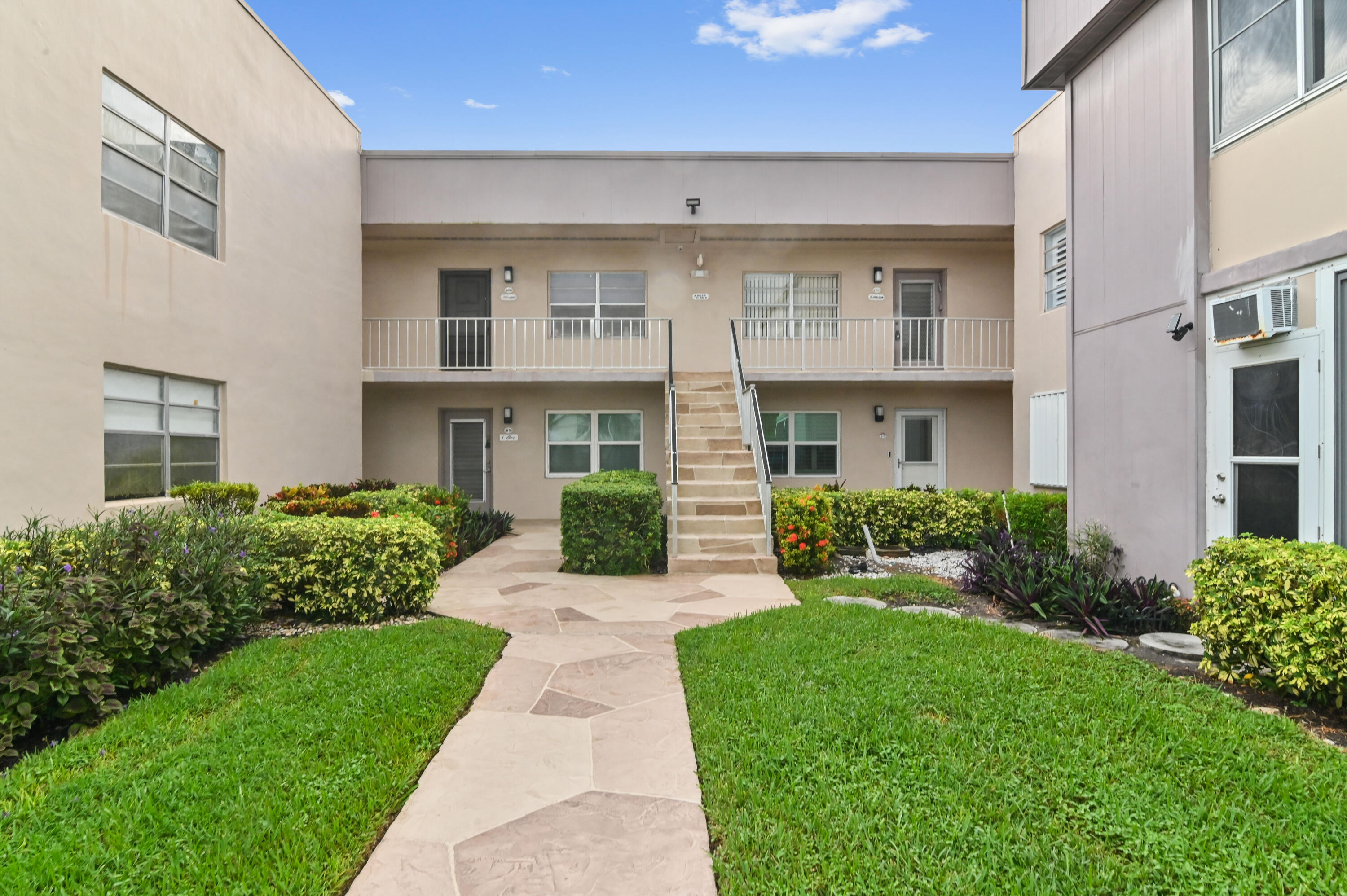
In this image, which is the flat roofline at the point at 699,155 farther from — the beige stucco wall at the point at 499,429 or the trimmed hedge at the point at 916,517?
the trimmed hedge at the point at 916,517

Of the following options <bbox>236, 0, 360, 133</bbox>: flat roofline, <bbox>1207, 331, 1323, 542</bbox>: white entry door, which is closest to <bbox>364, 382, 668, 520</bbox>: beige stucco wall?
<bbox>236, 0, 360, 133</bbox>: flat roofline

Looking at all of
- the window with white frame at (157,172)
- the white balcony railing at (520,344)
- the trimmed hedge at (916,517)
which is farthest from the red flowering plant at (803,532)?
the window with white frame at (157,172)

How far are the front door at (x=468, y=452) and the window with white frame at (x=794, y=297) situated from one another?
212 inches

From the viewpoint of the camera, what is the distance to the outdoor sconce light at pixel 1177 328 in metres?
5.20

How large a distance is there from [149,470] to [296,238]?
4.05 metres

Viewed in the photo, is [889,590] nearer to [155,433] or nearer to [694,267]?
[155,433]

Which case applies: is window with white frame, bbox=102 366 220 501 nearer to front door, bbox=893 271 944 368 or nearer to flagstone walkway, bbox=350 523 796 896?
flagstone walkway, bbox=350 523 796 896

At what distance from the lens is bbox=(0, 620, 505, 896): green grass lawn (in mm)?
2160

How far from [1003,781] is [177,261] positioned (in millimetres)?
8760

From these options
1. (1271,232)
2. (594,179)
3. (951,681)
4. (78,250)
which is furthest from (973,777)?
(594,179)

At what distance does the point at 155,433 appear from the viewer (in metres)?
7.15

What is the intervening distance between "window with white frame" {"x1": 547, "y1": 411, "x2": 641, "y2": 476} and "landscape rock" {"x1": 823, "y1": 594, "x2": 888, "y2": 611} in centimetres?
708

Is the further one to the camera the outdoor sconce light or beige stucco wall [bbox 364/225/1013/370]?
beige stucco wall [bbox 364/225/1013/370]

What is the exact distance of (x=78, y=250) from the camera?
20.0 ft
